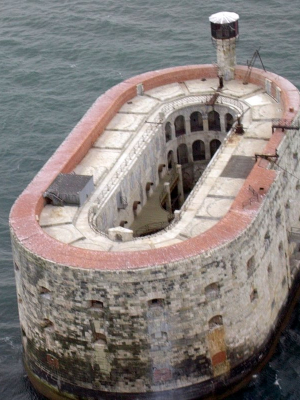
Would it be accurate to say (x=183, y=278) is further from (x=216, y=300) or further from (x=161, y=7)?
(x=161, y=7)

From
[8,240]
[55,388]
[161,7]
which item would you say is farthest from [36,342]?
[161,7]

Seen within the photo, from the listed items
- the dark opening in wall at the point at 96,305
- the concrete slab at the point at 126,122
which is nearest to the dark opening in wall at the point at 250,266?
the dark opening in wall at the point at 96,305

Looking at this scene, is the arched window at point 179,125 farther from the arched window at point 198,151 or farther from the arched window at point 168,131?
the arched window at point 198,151

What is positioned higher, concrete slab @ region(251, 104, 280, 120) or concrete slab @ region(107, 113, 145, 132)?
concrete slab @ region(107, 113, 145, 132)

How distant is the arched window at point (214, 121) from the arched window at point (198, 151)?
230 centimetres

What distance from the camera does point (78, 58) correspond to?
15312 cm

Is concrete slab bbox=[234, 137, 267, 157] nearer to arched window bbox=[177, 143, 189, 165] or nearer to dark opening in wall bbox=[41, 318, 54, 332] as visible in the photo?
arched window bbox=[177, 143, 189, 165]

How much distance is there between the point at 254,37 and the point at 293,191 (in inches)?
1925

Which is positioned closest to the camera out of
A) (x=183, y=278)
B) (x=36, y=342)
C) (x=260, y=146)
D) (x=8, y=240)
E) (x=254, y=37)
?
(x=183, y=278)

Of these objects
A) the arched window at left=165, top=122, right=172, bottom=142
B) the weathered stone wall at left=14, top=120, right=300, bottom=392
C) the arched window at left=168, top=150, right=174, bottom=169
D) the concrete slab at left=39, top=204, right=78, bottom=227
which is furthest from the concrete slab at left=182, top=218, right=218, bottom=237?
the arched window at left=168, top=150, right=174, bottom=169

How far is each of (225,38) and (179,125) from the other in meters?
9.92

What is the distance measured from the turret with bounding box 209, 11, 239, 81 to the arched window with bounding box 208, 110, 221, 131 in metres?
4.37

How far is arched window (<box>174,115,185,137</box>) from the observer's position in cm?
11750

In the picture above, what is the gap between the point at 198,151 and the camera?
120 m
